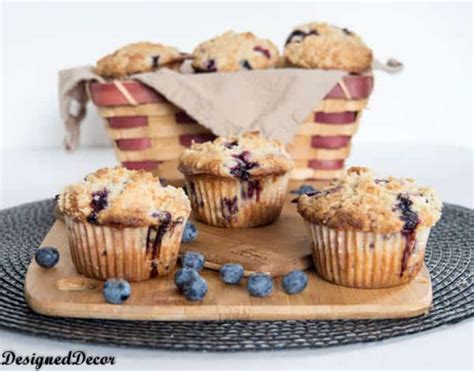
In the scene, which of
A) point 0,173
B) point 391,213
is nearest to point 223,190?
point 391,213

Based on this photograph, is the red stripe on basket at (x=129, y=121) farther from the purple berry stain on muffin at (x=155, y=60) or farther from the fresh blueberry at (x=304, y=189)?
the fresh blueberry at (x=304, y=189)

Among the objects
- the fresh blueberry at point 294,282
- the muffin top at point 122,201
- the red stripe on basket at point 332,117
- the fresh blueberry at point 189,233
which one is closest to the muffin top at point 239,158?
the fresh blueberry at point 189,233

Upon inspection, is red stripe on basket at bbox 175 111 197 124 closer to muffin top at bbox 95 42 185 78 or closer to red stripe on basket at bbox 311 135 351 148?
muffin top at bbox 95 42 185 78

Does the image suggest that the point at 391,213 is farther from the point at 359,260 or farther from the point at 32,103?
the point at 32,103

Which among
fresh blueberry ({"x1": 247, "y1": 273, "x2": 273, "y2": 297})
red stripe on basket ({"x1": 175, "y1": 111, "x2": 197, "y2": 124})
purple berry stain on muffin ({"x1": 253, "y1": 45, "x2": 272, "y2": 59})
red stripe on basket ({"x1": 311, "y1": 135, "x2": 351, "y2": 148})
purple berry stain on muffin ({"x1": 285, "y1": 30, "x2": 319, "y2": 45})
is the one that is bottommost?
red stripe on basket ({"x1": 311, "y1": 135, "x2": 351, "y2": 148})

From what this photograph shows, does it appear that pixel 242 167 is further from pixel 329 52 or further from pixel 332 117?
pixel 329 52

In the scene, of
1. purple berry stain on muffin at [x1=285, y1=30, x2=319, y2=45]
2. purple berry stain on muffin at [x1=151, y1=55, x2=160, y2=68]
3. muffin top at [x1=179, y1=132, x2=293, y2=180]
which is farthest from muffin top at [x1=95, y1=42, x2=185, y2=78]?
muffin top at [x1=179, y1=132, x2=293, y2=180]
